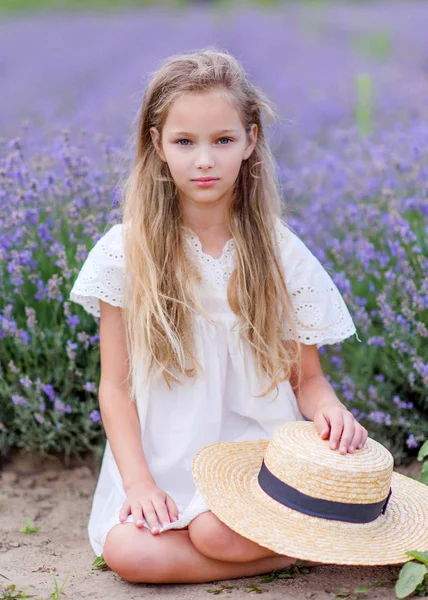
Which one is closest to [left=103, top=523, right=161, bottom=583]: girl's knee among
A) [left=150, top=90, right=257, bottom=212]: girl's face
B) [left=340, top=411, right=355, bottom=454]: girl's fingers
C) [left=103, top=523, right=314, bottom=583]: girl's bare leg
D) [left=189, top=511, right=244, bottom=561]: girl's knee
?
[left=103, top=523, right=314, bottom=583]: girl's bare leg

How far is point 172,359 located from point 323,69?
29.8 feet

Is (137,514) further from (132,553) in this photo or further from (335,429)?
(335,429)

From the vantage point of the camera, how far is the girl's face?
2363mm

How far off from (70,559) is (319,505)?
2.60 feet

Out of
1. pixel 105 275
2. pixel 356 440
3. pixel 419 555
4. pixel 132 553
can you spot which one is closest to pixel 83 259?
pixel 105 275

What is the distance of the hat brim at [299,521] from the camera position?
2037 millimetres

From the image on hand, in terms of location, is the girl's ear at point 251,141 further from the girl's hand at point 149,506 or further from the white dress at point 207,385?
the girl's hand at point 149,506

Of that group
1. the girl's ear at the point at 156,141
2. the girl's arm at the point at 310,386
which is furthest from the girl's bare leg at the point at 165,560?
the girl's ear at the point at 156,141

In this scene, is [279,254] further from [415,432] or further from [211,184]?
[415,432]

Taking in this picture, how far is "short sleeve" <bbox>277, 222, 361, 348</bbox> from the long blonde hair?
49 millimetres

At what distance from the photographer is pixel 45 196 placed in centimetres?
329

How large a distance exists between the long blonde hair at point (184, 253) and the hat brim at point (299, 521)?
29cm

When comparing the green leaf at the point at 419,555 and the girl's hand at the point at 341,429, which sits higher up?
the girl's hand at the point at 341,429

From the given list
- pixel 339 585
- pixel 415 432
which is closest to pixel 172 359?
pixel 339 585
